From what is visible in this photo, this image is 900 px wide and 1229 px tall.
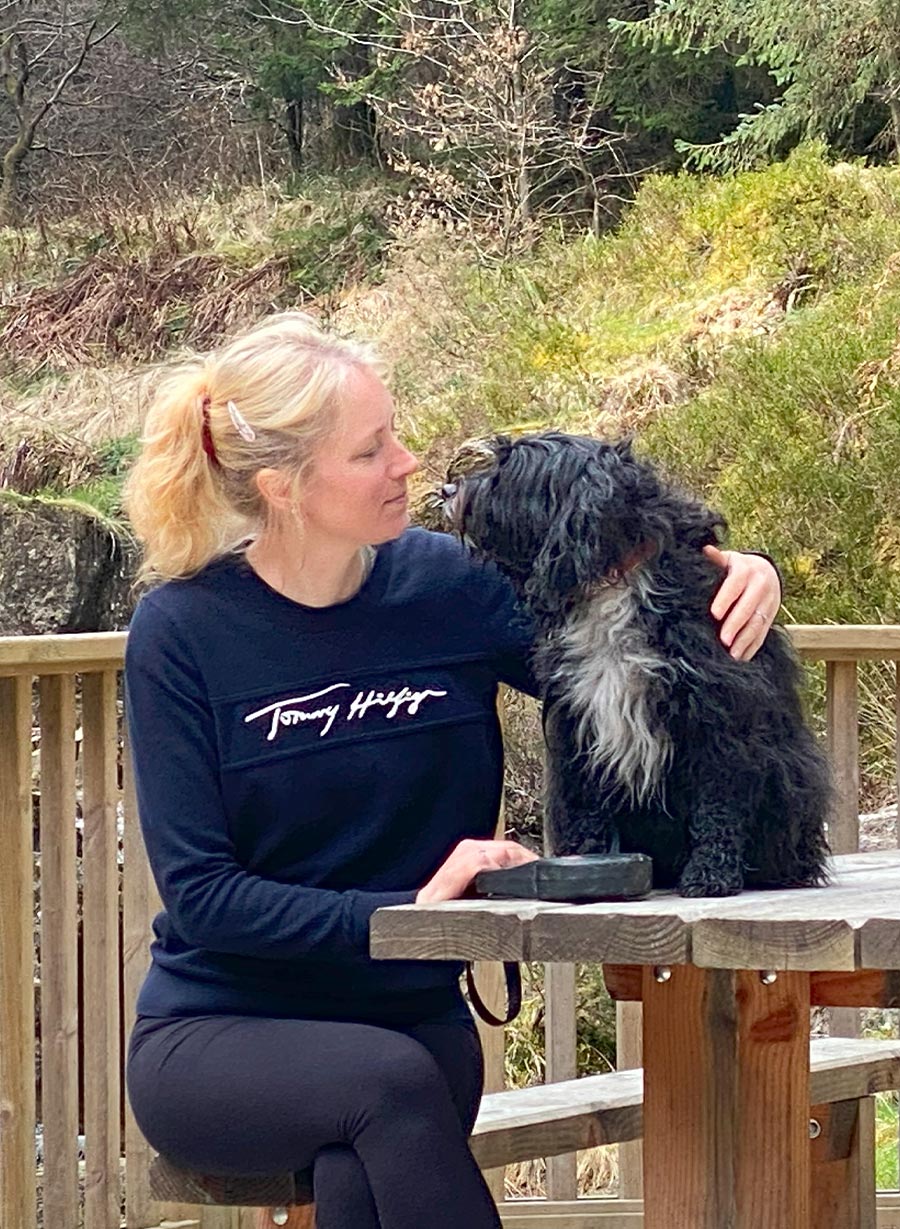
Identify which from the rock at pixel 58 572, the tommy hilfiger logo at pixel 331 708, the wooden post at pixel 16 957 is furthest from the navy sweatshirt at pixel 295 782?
the rock at pixel 58 572

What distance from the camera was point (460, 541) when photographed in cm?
243

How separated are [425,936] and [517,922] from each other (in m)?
0.12

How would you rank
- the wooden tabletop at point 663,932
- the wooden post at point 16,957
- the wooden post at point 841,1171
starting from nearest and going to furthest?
the wooden tabletop at point 663,932
the wooden post at point 841,1171
the wooden post at point 16,957

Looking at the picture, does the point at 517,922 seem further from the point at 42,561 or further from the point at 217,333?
the point at 217,333

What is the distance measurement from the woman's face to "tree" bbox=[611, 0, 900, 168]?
10062 mm

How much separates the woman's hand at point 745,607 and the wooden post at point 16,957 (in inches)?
54.7

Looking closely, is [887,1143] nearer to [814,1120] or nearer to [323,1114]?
[814,1120]

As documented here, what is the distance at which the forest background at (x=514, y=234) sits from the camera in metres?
7.50

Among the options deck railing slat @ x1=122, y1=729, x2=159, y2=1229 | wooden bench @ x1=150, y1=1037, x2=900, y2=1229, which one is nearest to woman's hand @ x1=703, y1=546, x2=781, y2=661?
wooden bench @ x1=150, y1=1037, x2=900, y2=1229

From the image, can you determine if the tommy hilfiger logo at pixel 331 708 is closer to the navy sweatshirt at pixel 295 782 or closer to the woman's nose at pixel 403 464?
the navy sweatshirt at pixel 295 782

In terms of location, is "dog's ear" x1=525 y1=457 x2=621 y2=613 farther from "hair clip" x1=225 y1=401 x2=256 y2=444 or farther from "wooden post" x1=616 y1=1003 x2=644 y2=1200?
"wooden post" x1=616 y1=1003 x2=644 y2=1200

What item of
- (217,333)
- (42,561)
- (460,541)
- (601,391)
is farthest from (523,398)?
(460,541)

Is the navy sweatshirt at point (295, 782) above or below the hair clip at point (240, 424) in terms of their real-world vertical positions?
below

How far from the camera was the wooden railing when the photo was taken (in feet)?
10.3
